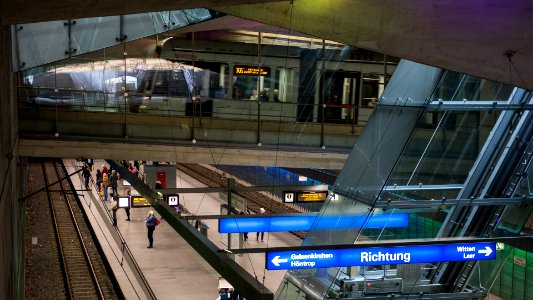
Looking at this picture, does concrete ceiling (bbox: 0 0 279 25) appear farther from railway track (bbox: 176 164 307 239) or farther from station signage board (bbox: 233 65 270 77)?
railway track (bbox: 176 164 307 239)

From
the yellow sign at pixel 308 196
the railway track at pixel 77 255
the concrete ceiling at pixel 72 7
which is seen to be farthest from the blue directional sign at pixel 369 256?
the yellow sign at pixel 308 196

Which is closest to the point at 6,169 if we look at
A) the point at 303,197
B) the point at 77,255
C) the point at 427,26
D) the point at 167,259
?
the point at 427,26

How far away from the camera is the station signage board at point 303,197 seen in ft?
64.2

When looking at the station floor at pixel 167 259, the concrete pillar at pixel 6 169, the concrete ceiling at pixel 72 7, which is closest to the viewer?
the concrete ceiling at pixel 72 7

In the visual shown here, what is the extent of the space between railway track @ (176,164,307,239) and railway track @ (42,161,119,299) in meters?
4.64

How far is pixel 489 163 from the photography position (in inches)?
478

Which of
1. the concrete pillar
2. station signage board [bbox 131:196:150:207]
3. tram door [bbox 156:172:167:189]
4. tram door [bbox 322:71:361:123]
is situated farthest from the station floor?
the concrete pillar

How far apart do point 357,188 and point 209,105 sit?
9.41m

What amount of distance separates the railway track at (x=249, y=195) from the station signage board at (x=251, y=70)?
3804mm

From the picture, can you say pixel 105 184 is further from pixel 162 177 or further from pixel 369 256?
pixel 369 256

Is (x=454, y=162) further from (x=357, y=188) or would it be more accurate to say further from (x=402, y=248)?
(x=402, y=248)

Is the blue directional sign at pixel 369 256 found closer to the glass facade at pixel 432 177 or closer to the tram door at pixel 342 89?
the glass facade at pixel 432 177

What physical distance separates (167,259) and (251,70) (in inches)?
221

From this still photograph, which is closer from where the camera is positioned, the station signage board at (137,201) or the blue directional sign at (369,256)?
the blue directional sign at (369,256)
